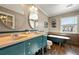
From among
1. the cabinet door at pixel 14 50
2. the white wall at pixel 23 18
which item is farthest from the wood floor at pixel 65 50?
the cabinet door at pixel 14 50

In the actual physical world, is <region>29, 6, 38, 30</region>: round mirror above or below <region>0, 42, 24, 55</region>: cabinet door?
above

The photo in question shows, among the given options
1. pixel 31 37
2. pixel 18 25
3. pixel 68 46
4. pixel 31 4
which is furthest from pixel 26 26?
pixel 68 46

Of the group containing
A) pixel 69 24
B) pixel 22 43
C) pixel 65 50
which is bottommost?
pixel 65 50

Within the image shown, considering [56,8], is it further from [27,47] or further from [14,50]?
[14,50]

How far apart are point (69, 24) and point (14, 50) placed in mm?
1057

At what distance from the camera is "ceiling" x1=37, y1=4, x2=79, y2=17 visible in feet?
5.81

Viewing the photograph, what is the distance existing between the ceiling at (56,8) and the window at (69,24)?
5.8 inches

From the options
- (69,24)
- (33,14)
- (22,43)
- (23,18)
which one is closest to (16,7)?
(23,18)

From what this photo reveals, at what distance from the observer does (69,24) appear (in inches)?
71.9

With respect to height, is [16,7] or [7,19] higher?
[16,7]

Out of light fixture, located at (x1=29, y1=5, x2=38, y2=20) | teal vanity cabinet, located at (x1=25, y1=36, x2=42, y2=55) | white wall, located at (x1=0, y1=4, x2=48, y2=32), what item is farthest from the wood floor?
light fixture, located at (x1=29, y1=5, x2=38, y2=20)

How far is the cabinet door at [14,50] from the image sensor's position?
1.33 m

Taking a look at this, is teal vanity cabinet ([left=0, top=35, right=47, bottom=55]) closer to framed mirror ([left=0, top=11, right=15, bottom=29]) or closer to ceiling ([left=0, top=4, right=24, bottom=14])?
framed mirror ([left=0, top=11, right=15, bottom=29])

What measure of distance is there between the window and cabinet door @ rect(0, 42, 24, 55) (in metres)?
0.80
